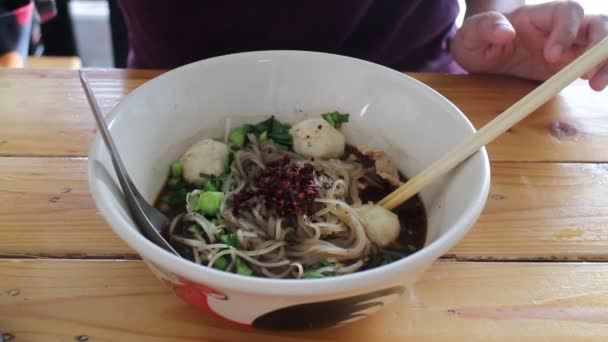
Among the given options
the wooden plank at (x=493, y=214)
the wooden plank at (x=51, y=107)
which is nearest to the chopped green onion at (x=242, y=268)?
the wooden plank at (x=493, y=214)

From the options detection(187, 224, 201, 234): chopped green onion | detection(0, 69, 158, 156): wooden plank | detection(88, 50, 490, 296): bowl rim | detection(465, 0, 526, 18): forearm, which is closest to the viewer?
detection(88, 50, 490, 296): bowl rim

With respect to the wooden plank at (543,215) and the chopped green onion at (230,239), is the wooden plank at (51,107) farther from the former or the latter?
the wooden plank at (543,215)

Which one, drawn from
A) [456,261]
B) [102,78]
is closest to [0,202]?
[102,78]

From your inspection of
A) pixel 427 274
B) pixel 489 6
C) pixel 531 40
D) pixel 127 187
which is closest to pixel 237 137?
pixel 127 187

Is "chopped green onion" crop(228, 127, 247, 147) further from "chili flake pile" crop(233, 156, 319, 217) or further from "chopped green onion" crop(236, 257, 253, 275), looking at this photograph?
"chopped green onion" crop(236, 257, 253, 275)

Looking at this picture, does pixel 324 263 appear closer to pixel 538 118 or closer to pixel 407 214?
pixel 407 214

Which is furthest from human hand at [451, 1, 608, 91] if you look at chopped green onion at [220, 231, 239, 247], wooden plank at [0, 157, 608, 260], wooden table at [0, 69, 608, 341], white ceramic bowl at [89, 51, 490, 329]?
chopped green onion at [220, 231, 239, 247]
